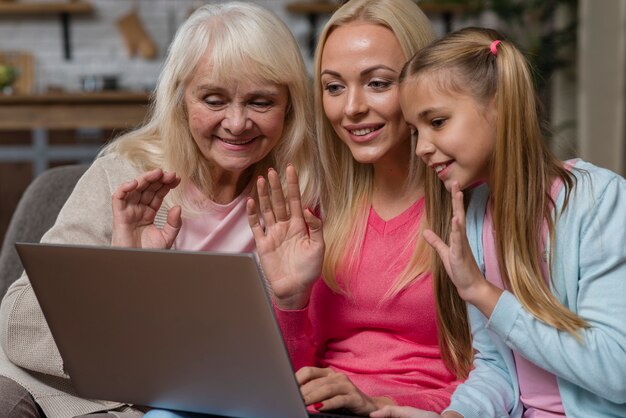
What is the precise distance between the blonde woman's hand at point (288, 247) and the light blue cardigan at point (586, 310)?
314mm

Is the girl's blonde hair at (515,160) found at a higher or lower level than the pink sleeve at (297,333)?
higher

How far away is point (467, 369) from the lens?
1534mm

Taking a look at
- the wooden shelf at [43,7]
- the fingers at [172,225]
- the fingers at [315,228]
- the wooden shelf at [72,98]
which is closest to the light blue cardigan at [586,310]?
the fingers at [315,228]

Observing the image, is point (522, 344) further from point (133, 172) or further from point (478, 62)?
point (133, 172)

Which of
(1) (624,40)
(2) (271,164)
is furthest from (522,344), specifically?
(1) (624,40)

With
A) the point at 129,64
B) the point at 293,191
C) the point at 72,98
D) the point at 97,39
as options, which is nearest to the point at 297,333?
the point at 293,191

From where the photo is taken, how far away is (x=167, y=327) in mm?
1195

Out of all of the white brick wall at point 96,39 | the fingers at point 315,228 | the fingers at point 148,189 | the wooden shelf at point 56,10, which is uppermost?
the fingers at point 148,189

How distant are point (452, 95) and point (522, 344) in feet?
1.15

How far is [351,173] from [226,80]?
272 millimetres

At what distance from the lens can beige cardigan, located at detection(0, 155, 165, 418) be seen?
1.54m

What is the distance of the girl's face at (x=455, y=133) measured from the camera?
1306mm

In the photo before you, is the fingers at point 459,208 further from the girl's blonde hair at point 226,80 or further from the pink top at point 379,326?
the girl's blonde hair at point 226,80

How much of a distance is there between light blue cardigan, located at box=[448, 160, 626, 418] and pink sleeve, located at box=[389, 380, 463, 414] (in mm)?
108
